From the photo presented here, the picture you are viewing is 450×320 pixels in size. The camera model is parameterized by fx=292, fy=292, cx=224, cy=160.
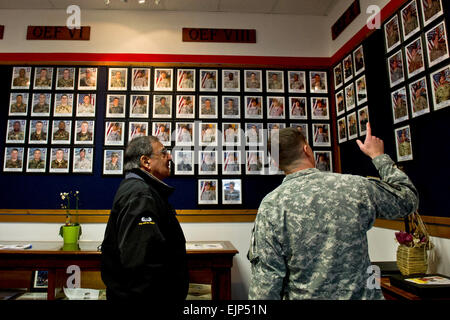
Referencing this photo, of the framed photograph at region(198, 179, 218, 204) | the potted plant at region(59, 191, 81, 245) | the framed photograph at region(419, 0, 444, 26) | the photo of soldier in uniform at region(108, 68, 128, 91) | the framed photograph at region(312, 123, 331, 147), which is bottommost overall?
the potted plant at region(59, 191, 81, 245)

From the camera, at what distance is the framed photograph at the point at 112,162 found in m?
3.38

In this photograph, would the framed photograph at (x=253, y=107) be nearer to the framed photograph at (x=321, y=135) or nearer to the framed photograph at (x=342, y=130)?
the framed photograph at (x=321, y=135)

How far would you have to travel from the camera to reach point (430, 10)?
2.13 m

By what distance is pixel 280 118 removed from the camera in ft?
11.8

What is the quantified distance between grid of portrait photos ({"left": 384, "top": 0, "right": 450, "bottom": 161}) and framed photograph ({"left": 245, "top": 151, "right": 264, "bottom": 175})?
4.79 feet

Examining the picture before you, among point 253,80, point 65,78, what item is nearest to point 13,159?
point 65,78

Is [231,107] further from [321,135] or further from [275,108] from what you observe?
[321,135]

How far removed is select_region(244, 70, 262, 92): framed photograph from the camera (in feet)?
11.8

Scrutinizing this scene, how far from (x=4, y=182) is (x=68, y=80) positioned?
139 centimetres

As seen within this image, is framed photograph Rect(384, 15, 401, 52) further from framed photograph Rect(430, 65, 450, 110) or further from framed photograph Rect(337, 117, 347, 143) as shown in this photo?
framed photograph Rect(337, 117, 347, 143)

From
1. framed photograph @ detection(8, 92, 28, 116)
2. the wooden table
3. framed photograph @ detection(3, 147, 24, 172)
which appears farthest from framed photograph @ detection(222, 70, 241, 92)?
framed photograph @ detection(3, 147, 24, 172)

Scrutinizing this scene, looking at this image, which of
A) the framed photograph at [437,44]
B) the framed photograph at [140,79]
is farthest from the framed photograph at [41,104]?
the framed photograph at [437,44]

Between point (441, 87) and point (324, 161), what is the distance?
1.61 m

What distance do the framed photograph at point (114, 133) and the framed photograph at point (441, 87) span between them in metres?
3.04
